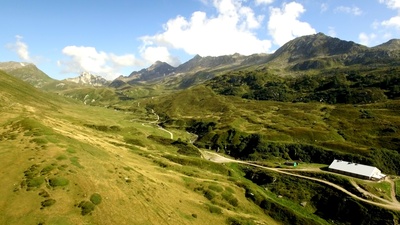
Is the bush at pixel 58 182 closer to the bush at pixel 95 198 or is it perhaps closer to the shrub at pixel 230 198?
the bush at pixel 95 198

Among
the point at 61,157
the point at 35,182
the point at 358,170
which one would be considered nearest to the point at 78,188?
the point at 35,182

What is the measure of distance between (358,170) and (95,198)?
10938 centimetres

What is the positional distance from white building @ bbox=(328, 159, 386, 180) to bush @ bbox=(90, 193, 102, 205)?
105332mm

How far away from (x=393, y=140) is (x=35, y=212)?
578 feet

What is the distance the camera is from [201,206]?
84.6m

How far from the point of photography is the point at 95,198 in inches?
2495

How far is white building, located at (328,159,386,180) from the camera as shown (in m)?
123

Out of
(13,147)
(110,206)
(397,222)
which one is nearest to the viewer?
(110,206)

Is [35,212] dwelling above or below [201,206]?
above

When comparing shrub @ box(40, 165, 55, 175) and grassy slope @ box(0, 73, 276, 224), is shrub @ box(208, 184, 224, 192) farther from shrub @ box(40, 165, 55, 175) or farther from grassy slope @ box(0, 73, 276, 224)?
shrub @ box(40, 165, 55, 175)

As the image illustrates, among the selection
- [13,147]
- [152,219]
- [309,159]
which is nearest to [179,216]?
[152,219]

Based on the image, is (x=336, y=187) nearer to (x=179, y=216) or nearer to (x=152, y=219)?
Answer: (x=179, y=216)

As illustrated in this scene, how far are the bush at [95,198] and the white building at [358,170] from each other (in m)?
105

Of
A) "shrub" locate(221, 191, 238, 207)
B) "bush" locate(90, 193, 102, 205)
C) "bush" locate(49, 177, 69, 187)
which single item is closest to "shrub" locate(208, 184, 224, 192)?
"shrub" locate(221, 191, 238, 207)
